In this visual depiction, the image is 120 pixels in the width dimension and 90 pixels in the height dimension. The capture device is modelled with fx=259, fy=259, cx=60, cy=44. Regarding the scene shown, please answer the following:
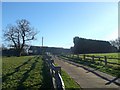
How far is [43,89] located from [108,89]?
263cm

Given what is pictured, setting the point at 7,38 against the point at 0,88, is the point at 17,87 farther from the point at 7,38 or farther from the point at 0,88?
the point at 7,38

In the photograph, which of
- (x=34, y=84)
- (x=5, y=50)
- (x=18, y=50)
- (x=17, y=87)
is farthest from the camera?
(x=5, y=50)

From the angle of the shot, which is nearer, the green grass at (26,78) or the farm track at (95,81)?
the farm track at (95,81)

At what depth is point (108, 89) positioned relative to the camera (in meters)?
10.4

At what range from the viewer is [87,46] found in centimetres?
8650

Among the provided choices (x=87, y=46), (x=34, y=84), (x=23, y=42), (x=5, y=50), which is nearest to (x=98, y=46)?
(x=87, y=46)

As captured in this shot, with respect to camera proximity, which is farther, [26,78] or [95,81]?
[26,78]

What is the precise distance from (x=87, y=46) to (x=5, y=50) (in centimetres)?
3119

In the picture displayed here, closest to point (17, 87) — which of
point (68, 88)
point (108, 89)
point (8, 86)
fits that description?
point (8, 86)

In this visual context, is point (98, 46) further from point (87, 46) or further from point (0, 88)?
point (0, 88)

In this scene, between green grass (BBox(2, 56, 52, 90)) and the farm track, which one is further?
green grass (BBox(2, 56, 52, 90))

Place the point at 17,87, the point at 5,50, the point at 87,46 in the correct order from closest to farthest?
the point at 17,87 < the point at 87,46 < the point at 5,50

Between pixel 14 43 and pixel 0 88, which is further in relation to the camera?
pixel 14 43

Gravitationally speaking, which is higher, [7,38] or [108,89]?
[7,38]
